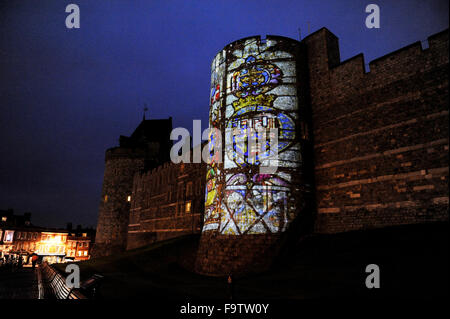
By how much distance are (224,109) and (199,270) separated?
786 cm

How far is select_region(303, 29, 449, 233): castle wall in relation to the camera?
9539 millimetres

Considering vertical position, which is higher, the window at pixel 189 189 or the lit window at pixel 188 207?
the window at pixel 189 189

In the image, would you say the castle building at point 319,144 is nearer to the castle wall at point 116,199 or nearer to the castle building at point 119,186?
the castle building at point 119,186

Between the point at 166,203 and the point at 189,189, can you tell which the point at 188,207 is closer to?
the point at 189,189

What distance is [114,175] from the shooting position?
32.4 meters

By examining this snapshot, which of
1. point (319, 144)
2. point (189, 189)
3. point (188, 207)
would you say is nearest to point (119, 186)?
point (189, 189)

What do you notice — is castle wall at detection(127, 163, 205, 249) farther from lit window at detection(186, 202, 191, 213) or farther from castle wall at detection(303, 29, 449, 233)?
castle wall at detection(303, 29, 449, 233)

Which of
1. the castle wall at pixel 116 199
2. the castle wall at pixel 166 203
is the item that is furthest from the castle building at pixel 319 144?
the castle wall at pixel 116 199

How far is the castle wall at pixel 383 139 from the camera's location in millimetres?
9539

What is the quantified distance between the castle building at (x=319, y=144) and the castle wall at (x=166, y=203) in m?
6.58

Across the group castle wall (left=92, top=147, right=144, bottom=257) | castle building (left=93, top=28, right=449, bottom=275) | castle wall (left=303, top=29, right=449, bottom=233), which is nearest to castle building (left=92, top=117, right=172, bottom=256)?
castle wall (left=92, top=147, right=144, bottom=257)

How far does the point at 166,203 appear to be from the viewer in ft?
82.4
